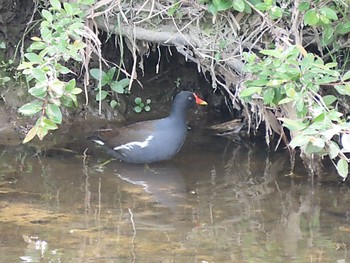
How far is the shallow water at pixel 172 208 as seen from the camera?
462 centimetres

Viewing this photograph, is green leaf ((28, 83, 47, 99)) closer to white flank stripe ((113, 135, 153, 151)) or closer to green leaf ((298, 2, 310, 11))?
green leaf ((298, 2, 310, 11))

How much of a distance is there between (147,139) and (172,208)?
1269 mm

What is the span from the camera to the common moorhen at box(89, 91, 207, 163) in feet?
21.4

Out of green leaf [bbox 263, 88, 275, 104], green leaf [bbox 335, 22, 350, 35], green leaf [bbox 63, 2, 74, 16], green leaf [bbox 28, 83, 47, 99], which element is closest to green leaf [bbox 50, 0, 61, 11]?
green leaf [bbox 63, 2, 74, 16]

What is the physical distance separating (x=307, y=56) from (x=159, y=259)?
145 centimetres

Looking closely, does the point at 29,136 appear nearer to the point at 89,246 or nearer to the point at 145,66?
the point at 89,246

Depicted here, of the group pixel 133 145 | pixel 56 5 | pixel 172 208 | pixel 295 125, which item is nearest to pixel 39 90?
pixel 56 5

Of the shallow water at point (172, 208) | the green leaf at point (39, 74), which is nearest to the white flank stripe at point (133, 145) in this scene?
the shallow water at point (172, 208)

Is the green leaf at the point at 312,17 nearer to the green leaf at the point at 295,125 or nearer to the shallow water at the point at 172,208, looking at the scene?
the green leaf at the point at 295,125

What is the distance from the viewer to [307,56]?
471 centimetres

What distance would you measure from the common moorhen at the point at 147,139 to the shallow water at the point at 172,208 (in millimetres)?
98

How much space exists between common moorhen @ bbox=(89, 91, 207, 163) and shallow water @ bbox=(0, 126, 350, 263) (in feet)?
0.32

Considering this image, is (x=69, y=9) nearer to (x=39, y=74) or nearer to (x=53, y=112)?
(x=39, y=74)

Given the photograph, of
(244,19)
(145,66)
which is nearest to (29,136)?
(244,19)
